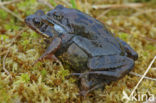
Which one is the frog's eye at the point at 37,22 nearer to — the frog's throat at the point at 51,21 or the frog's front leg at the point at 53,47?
the frog's throat at the point at 51,21

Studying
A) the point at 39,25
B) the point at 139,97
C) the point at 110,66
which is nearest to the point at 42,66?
the point at 39,25

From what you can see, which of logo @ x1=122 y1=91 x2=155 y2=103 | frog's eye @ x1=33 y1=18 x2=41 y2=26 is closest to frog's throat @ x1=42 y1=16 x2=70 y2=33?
frog's eye @ x1=33 y1=18 x2=41 y2=26

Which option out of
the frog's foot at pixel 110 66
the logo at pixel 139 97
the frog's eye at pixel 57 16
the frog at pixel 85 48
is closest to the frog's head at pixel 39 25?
the frog at pixel 85 48

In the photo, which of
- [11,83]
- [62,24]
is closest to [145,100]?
[62,24]

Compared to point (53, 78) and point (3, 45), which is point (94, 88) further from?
point (3, 45)

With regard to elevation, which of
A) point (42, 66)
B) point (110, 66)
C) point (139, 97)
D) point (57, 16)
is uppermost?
point (57, 16)

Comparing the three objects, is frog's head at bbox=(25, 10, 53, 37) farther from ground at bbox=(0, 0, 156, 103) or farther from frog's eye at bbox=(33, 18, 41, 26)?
ground at bbox=(0, 0, 156, 103)

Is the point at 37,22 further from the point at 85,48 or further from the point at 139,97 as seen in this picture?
the point at 139,97
